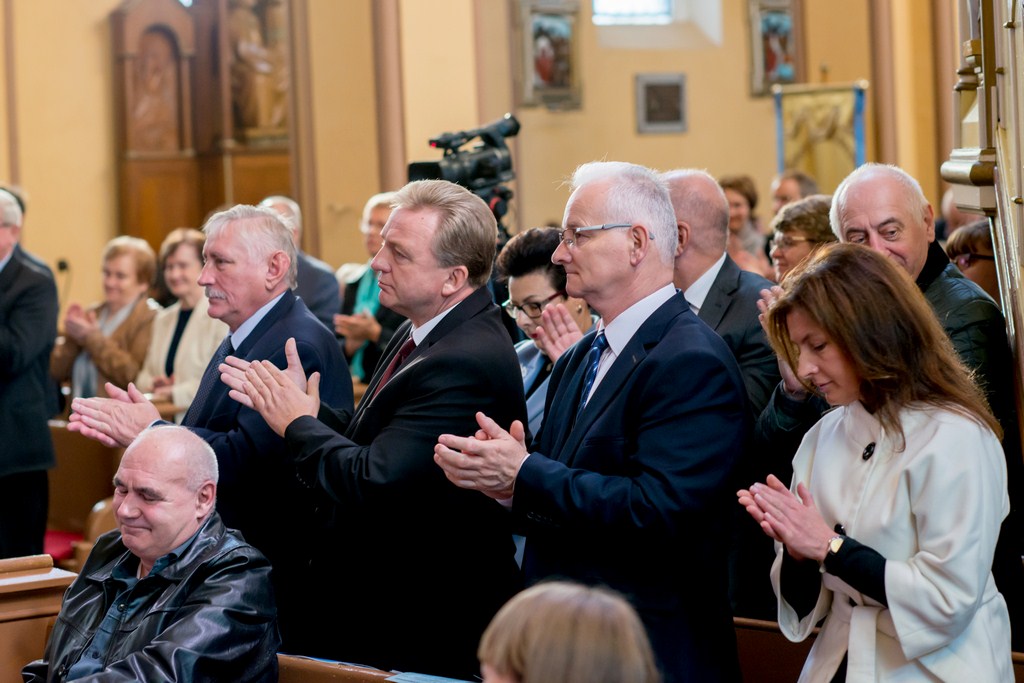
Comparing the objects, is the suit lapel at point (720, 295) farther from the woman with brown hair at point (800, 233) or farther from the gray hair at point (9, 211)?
the gray hair at point (9, 211)

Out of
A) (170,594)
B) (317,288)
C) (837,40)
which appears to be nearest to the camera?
(170,594)

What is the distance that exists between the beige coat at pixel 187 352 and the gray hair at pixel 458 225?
108 inches

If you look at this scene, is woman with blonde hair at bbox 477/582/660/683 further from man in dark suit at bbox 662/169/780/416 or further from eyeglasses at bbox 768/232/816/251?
eyeglasses at bbox 768/232/816/251

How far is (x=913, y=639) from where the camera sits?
7.68ft

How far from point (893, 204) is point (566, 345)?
34.8 inches

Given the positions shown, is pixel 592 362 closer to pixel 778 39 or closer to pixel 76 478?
pixel 76 478

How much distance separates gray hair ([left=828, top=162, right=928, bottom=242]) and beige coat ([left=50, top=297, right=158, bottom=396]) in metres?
3.91

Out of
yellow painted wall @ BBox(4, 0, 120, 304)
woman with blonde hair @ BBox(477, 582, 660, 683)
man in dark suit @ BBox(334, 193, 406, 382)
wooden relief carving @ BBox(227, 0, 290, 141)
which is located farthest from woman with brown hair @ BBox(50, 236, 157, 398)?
wooden relief carving @ BBox(227, 0, 290, 141)

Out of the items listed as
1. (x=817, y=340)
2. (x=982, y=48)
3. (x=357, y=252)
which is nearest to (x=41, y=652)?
(x=817, y=340)

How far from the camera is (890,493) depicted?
7.97 feet

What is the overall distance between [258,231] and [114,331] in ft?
10.5

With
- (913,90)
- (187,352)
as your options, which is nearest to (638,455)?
(187,352)

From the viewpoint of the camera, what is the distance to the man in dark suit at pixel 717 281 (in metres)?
3.77

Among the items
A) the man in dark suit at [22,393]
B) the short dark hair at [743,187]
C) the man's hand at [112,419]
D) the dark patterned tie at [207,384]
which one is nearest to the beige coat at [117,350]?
the man in dark suit at [22,393]
